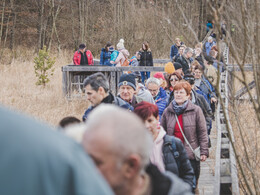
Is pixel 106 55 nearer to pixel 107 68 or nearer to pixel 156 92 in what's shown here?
pixel 107 68

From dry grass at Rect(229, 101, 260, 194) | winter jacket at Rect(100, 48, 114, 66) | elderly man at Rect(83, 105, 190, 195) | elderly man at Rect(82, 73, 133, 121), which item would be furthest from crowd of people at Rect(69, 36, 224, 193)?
winter jacket at Rect(100, 48, 114, 66)

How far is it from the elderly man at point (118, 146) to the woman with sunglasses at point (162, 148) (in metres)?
2.65

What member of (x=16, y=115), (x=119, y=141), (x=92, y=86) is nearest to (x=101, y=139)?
(x=119, y=141)

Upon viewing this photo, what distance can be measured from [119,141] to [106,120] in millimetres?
78

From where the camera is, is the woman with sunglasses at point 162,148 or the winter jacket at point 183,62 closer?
the woman with sunglasses at point 162,148

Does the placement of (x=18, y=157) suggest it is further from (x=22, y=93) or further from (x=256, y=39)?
(x=22, y=93)

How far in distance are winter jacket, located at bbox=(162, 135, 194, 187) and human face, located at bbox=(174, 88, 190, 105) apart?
1546 millimetres

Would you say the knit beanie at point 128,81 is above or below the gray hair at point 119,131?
below

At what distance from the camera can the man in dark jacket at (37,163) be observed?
1160mm

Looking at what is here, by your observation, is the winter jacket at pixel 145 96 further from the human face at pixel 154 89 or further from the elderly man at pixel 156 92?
the human face at pixel 154 89

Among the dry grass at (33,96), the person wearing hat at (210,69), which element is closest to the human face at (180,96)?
the person wearing hat at (210,69)

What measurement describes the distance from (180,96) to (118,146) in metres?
4.62

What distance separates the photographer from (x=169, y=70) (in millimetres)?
10852

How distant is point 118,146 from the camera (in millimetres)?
1535
